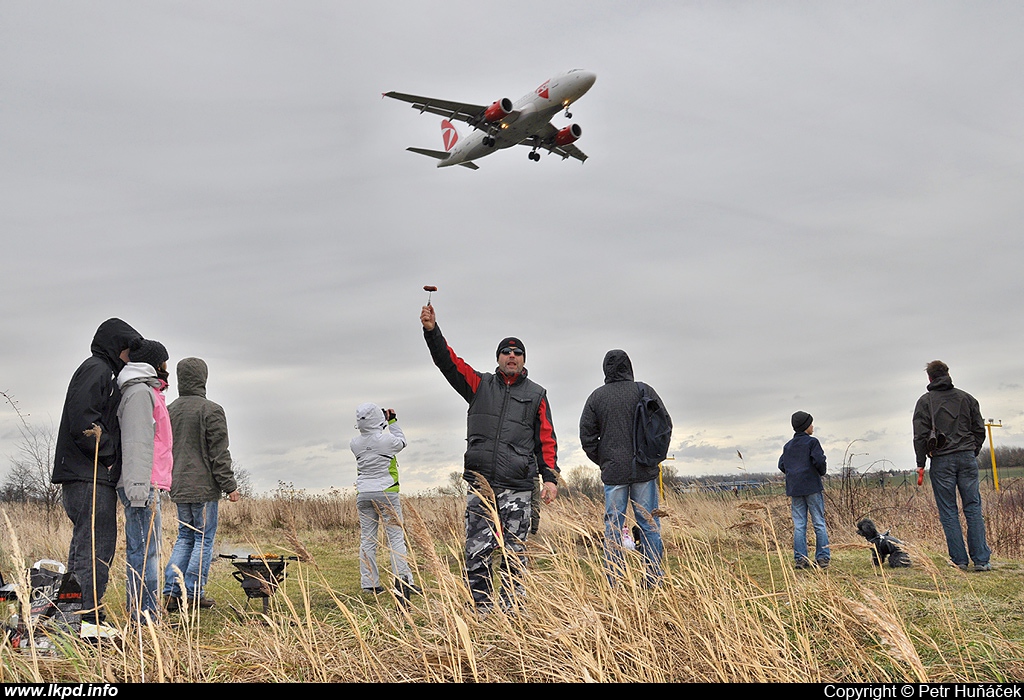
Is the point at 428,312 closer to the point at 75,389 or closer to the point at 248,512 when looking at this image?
the point at 75,389

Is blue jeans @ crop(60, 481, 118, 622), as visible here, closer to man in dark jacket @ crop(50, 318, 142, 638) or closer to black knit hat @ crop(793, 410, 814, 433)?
man in dark jacket @ crop(50, 318, 142, 638)

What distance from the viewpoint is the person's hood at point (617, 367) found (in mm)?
6035

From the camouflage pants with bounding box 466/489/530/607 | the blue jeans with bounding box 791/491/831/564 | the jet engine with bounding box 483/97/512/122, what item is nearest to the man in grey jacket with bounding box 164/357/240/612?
the camouflage pants with bounding box 466/489/530/607

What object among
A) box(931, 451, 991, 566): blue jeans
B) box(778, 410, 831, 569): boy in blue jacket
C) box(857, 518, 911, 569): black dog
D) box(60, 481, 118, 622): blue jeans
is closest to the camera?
box(60, 481, 118, 622): blue jeans

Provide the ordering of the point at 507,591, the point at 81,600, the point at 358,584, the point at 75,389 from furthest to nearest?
1. the point at 358,584
2. the point at 75,389
3. the point at 81,600
4. the point at 507,591

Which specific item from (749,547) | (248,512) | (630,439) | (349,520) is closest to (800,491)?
(749,547)

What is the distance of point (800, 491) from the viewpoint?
7.69 meters

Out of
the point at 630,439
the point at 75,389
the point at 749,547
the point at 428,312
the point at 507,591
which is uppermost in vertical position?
the point at 428,312

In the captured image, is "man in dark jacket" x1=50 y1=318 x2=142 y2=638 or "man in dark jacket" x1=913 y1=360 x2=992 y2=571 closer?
"man in dark jacket" x1=50 y1=318 x2=142 y2=638

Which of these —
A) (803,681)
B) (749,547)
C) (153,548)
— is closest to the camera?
(803,681)

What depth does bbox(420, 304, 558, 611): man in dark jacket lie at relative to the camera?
14.8ft

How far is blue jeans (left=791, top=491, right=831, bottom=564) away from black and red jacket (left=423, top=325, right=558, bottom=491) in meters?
3.74

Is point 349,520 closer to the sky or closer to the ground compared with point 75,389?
closer to the ground

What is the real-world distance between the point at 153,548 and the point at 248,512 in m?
8.77
